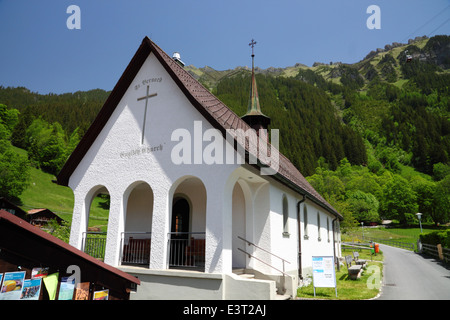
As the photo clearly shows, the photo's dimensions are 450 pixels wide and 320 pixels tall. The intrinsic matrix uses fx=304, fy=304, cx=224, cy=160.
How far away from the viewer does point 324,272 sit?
1028 centimetres

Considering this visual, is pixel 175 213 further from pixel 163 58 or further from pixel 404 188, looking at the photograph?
pixel 404 188

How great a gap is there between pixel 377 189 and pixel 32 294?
100 meters

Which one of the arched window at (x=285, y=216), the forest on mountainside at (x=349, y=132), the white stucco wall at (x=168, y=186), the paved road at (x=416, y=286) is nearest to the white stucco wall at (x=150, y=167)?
the white stucco wall at (x=168, y=186)

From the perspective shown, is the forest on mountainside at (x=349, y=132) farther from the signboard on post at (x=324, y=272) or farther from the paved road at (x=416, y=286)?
the signboard on post at (x=324, y=272)

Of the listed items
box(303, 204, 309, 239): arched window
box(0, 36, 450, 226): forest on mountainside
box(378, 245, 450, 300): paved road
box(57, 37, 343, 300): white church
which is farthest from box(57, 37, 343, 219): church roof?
box(0, 36, 450, 226): forest on mountainside

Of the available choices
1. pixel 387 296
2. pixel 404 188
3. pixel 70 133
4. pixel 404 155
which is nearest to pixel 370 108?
pixel 404 155

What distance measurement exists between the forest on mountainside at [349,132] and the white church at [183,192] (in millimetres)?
28655

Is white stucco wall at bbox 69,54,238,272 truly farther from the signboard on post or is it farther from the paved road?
the paved road

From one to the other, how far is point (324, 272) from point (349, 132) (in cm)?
12649

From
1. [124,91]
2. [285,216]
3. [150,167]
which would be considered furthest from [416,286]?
[124,91]

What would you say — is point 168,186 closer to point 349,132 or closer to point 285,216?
point 285,216

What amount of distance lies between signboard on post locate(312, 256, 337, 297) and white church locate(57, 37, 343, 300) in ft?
3.31

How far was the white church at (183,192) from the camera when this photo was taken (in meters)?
8.69

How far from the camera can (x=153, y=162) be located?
33.5 ft
